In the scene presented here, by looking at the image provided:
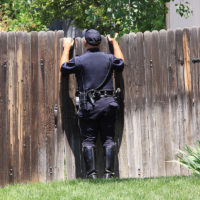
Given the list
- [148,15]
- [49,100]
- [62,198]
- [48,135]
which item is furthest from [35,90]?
[148,15]

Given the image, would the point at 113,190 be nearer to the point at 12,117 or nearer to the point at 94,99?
the point at 94,99

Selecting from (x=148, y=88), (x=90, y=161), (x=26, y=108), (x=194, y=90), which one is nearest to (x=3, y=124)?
(x=26, y=108)

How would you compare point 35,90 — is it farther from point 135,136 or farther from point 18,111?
point 135,136

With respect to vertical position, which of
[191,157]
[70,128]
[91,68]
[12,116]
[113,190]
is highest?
[91,68]

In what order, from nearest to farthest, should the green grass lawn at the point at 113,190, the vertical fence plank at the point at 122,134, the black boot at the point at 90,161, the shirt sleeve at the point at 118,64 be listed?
the green grass lawn at the point at 113,190
the black boot at the point at 90,161
the shirt sleeve at the point at 118,64
the vertical fence plank at the point at 122,134

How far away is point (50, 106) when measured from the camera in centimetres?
720

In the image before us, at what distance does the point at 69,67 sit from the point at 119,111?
1.07 m

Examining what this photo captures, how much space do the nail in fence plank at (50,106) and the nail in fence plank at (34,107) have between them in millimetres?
159

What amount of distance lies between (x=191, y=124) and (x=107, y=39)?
1844mm

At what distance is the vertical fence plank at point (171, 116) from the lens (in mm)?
7285

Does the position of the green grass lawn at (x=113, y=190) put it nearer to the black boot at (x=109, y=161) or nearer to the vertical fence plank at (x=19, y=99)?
the black boot at (x=109, y=161)

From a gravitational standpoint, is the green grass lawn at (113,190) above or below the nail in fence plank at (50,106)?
below

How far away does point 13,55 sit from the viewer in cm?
720

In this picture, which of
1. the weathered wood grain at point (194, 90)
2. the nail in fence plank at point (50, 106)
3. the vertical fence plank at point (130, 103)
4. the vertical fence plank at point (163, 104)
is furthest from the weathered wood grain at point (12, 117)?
the weathered wood grain at point (194, 90)
